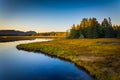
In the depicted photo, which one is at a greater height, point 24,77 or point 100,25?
point 100,25

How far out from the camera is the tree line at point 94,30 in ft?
211

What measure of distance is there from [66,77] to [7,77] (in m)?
5.41

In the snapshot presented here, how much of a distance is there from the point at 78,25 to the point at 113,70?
57448mm

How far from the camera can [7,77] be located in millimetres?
16438

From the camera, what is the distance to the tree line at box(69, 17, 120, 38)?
64.5 metres

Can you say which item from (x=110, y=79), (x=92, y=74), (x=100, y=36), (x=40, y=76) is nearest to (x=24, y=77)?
A: (x=40, y=76)

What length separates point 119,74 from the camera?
49.1 ft

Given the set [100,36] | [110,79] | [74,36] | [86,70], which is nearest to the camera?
[110,79]

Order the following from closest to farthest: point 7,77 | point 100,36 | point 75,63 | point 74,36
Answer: point 7,77, point 75,63, point 100,36, point 74,36

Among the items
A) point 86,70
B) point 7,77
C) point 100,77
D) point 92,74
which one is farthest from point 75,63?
point 7,77

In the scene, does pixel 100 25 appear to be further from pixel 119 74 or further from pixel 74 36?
pixel 119 74

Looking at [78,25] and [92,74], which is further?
[78,25]

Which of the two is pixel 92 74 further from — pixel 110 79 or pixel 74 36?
pixel 74 36

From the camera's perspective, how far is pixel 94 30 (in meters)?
64.2
